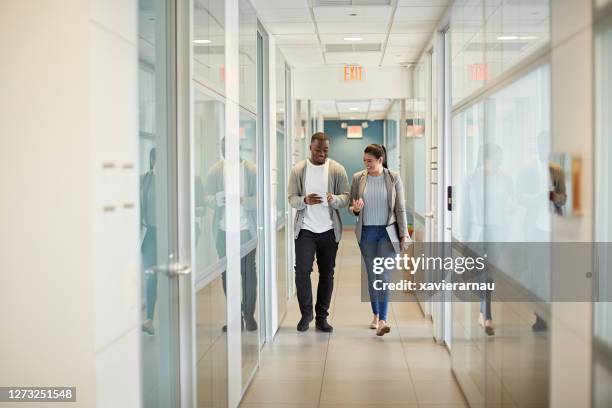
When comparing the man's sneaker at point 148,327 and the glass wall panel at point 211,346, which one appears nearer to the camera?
the man's sneaker at point 148,327

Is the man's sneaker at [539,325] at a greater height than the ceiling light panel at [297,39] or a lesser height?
lesser

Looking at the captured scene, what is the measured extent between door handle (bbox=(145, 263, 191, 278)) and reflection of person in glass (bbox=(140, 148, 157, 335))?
30 mm

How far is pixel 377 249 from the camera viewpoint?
6.85 m

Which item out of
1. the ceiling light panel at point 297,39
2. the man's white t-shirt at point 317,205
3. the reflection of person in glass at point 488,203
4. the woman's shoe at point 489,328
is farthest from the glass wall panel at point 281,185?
the woman's shoe at point 489,328

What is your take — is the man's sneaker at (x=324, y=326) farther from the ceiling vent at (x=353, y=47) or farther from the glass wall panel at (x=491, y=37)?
the ceiling vent at (x=353, y=47)

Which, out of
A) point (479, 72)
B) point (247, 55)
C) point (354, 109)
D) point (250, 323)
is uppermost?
point (354, 109)

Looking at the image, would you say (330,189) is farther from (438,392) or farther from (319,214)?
(438,392)

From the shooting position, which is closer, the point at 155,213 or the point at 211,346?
the point at 155,213

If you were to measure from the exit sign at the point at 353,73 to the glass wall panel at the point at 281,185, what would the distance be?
4.20 ft

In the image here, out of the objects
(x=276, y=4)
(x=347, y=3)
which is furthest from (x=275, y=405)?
(x=347, y=3)

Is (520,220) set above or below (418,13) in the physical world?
below

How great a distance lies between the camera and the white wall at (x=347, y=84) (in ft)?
31.5

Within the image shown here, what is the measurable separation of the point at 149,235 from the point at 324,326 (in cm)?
447

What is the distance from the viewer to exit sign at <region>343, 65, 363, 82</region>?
9.64 meters
